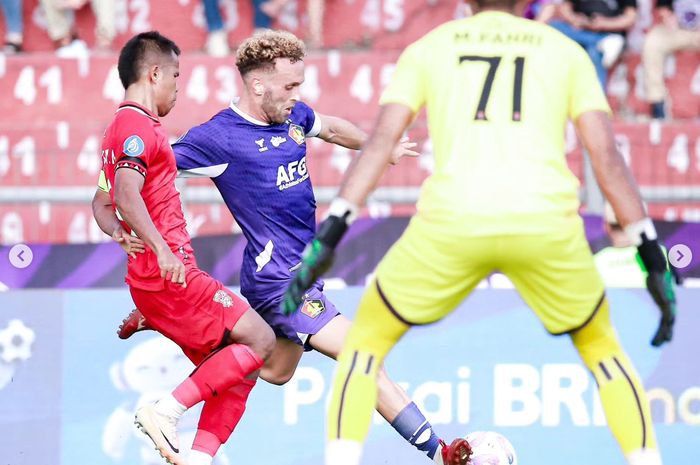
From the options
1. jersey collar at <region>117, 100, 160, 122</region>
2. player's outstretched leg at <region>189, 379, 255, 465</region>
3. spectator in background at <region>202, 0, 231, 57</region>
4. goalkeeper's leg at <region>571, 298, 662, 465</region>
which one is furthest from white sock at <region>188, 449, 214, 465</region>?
spectator in background at <region>202, 0, 231, 57</region>

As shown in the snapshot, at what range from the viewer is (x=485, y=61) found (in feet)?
15.9

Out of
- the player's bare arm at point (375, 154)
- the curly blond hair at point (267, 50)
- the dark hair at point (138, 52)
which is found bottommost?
the curly blond hair at point (267, 50)

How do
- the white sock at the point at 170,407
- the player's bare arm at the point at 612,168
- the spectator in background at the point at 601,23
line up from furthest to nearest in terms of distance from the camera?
1. the spectator in background at the point at 601,23
2. the white sock at the point at 170,407
3. the player's bare arm at the point at 612,168

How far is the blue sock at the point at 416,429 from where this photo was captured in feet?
21.3

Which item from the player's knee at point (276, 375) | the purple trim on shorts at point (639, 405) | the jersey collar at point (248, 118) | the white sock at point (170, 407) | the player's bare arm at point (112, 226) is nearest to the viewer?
the purple trim on shorts at point (639, 405)

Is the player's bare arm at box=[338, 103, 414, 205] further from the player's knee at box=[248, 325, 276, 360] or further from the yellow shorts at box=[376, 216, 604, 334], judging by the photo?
the player's knee at box=[248, 325, 276, 360]

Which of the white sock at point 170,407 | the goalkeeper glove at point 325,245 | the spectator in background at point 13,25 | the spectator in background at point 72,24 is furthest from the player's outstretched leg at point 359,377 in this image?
the spectator in background at point 13,25

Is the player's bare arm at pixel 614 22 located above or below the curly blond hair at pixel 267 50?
below

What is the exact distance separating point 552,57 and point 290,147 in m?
2.07

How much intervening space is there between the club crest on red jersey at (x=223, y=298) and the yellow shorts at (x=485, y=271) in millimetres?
1487

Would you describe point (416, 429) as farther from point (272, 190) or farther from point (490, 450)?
point (272, 190)

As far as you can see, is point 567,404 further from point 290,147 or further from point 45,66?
point 45,66

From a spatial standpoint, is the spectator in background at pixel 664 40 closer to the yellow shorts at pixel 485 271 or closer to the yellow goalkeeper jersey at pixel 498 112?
the yellow goalkeeper jersey at pixel 498 112

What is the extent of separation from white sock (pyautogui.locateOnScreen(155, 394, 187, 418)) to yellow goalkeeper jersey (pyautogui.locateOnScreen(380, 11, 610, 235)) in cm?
191
